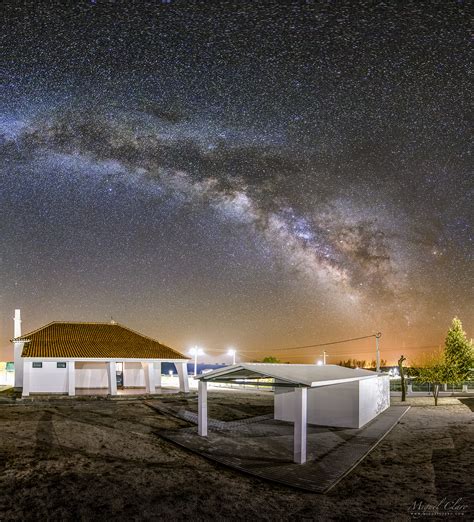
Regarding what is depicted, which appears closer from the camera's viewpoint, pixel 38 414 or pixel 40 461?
pixel 40 461

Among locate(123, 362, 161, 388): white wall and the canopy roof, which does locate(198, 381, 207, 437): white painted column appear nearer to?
the canopy roof

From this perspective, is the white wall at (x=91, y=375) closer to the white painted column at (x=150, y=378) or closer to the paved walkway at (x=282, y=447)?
the white painted column at (x=150, y=378)

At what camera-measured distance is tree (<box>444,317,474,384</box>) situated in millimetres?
43250

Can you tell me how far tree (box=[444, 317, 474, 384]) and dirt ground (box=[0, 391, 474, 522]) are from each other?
29.2 m

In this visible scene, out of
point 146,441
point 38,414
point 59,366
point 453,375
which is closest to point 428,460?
point 146,441

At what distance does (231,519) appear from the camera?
8500 millimetres

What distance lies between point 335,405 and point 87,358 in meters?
14.8

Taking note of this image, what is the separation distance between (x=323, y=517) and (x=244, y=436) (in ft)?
24.9

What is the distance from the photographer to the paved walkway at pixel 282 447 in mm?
11234

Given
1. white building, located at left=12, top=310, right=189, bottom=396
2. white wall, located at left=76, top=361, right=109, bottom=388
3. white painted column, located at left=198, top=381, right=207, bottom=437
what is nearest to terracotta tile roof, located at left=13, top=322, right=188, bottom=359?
white building, located at left=12, top=310, right=189, bottom=396

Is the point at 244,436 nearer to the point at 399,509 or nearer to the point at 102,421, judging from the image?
the point at 102,421

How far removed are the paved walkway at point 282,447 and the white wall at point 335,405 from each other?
51cm

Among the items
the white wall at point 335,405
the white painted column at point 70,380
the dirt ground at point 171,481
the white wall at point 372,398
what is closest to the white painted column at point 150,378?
the white painted column at point 70,380

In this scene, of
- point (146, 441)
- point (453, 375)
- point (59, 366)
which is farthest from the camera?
point (453, 375)
